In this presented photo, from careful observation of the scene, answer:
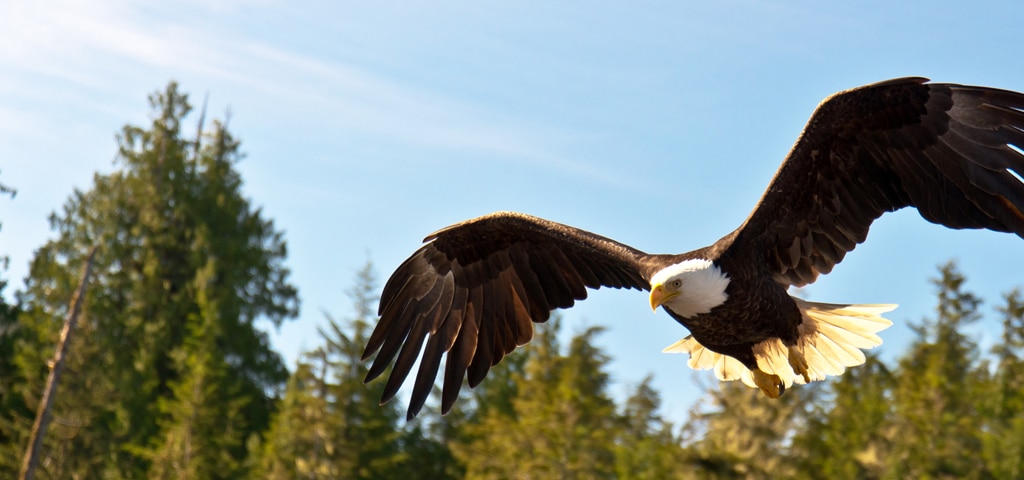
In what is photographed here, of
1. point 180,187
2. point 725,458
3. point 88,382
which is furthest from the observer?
point 180,187

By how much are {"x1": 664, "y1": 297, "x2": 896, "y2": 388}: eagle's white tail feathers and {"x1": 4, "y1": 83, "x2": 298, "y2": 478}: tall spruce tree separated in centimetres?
1671

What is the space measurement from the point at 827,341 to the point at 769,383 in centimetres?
44

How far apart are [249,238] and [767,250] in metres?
27.4

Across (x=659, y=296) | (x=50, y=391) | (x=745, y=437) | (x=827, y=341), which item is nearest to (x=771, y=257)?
(x=827, y=341)

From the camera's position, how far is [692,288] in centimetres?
693

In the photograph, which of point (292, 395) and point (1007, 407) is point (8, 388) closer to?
point (292, 395)

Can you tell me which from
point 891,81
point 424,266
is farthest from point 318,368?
point 891,81

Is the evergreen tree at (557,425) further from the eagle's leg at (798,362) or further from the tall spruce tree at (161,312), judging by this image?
the eagle's leg at (798,362)

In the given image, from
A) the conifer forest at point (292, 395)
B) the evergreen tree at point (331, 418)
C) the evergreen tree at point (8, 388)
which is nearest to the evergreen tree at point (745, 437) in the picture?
the conifer forest at point (292, 395)

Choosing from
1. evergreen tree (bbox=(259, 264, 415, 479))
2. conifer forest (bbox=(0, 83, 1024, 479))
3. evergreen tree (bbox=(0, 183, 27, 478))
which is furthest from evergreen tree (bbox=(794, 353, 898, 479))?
evergreen tree (bbox=(0, 183, 27, 478))

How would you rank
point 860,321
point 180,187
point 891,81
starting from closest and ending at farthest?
point 891,81 < point 860,321 < point 180,187

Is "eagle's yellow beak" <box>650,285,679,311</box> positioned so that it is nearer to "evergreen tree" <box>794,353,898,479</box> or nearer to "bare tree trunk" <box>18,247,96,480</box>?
"evergreen tree" <box>794,353,898,479</box>

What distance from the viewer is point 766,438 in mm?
15844

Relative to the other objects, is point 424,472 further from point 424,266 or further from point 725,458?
point 424,266
